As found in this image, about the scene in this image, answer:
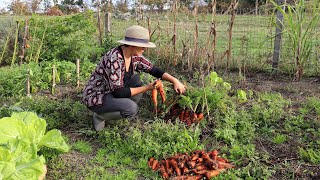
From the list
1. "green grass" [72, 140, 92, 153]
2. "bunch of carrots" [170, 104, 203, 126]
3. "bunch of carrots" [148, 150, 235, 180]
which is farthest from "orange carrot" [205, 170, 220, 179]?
"green grass" [72, 140, 92, 153]

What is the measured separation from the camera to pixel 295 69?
5836 millimetres

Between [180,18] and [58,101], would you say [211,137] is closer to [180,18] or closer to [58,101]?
[58,101]

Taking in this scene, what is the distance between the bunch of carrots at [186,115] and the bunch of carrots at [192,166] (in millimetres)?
643

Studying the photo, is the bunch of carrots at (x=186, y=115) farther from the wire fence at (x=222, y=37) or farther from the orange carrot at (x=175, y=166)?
the wire fence at (x=222, y=37)

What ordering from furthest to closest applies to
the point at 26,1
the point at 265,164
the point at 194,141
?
the point at 26,1, the point at 194,141, the point at 265,164

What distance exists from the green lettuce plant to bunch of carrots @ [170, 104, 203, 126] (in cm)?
133

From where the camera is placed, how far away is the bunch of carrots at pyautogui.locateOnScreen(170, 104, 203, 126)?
391cm

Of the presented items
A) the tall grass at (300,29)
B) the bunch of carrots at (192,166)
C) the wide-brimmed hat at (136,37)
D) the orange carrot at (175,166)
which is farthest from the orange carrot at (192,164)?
the tall grass at (300,29)

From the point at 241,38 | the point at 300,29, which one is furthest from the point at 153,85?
the point at 300,29

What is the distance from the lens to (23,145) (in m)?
2.84

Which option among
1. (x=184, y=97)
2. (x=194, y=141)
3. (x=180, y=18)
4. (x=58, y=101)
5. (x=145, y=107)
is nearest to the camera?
(x=194, y=141)

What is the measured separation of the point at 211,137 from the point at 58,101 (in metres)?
2.19

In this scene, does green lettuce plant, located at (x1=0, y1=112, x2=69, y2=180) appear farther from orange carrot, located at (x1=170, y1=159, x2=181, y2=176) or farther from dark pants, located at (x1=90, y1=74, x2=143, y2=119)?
orange carrot, located at (x1=170, y1=159, x2=181, y2=176)

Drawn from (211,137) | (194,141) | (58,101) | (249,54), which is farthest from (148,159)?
(249,54)
